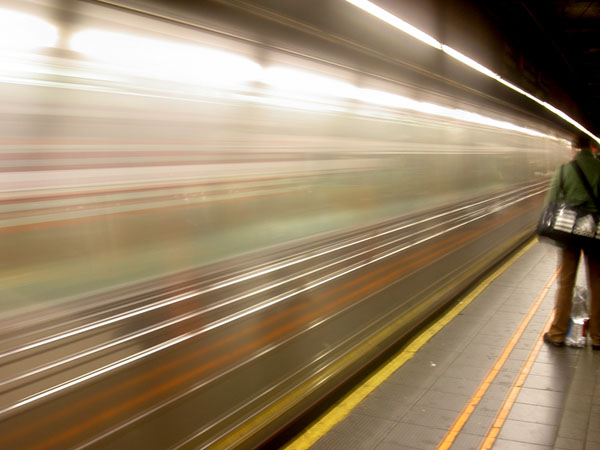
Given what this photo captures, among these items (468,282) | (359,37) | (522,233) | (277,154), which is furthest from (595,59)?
(277,154)

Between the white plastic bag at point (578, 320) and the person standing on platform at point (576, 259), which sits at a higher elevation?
the person standing on platform at point (576, 259)

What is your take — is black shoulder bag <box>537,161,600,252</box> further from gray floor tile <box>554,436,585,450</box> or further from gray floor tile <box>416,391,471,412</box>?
gray floor tile <box>554,436,585,450</box>

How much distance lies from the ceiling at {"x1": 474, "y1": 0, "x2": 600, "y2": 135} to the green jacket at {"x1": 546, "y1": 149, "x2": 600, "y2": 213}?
12.0 feet

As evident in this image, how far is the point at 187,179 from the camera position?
2.84m

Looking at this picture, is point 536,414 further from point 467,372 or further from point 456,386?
point 467,372

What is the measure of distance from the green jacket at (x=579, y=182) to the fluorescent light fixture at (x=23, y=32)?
13.8 feet

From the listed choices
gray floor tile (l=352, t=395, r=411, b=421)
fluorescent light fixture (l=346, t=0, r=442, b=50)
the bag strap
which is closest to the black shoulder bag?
the bag strap

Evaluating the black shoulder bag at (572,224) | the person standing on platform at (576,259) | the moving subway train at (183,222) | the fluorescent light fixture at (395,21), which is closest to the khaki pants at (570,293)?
the person standing on platform at (576,259)

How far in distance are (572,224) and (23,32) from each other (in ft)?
14.1

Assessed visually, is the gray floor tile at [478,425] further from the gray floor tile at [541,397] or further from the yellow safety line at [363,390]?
the yellow safety line at [363,390]

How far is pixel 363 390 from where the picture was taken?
14.9 feet

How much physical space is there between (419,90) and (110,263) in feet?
14.8

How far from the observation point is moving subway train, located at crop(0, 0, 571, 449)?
2119 millimetres

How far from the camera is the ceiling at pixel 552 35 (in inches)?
351
